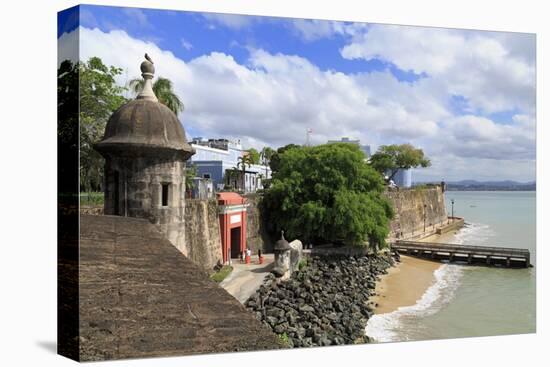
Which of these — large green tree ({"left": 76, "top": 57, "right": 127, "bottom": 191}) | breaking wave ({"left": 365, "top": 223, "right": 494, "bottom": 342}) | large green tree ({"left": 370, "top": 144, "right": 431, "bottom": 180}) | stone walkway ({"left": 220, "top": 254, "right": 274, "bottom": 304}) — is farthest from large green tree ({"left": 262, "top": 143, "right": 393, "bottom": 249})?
large green tree ({"left": 76, "top": 57, "right": 127, "bottom": 191})

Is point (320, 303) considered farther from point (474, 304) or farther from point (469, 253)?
point (469, 253)

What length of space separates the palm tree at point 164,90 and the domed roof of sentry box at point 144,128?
1.57m

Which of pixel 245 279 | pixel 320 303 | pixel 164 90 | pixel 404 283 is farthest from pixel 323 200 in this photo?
pixel 164 90

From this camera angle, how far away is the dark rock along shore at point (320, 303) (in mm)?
13273

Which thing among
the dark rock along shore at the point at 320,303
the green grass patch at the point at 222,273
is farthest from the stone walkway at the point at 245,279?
the dark rock along shore at the point at 320,303

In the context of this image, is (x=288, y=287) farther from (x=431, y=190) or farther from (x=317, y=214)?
(x=431, y=190)

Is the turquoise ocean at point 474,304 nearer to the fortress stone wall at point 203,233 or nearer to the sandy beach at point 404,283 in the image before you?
the sandy beach at point 404,283

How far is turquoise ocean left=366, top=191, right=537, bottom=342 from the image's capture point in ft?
42.3

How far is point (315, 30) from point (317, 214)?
12.3 m

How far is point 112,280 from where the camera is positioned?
7746 mm

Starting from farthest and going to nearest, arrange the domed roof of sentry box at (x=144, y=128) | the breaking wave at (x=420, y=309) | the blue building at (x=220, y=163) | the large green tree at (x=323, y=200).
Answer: the blue building at (x=220, y=163)
the large green tree at (x=323, y=200)
the breaking wave at (x=420, y=309)
the domed roof of sentry box at (x=144, y=128)

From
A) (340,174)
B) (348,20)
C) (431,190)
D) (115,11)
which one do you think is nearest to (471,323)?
(348,20)

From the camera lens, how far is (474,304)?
17.3 m

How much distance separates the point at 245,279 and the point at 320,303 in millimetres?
2256
